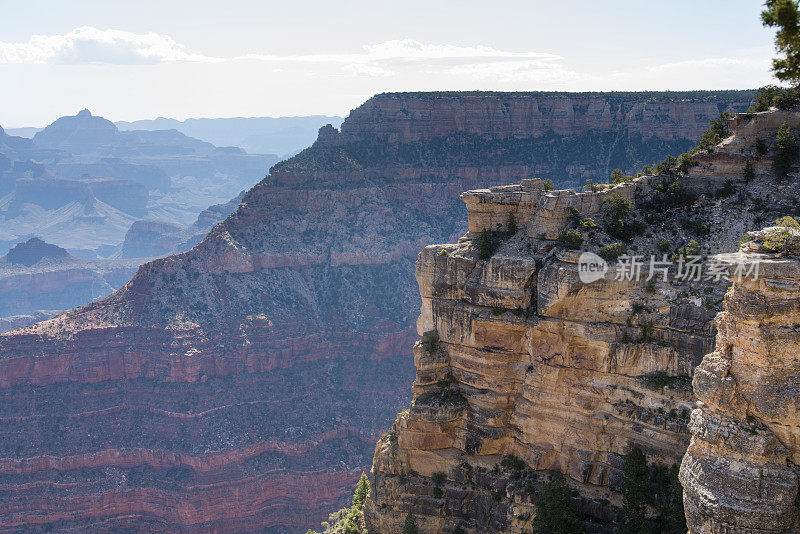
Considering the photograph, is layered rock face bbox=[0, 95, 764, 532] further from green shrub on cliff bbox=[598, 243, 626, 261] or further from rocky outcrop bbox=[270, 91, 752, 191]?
green shrub on cliff bbox=[598, 243, 626, 261]

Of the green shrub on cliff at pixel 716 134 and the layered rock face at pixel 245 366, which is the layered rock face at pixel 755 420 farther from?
the layered rock face at pixel 245 366

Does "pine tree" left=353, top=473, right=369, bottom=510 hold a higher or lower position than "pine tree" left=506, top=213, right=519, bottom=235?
lower

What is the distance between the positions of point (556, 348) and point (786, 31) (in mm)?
21902

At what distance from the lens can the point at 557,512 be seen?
128 feet

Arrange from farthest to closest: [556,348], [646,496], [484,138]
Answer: [484,138]
[556,348]
[646,496]

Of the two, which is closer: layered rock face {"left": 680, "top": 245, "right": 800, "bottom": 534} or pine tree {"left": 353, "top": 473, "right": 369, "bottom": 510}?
layered rock face {"left": 680, "top": 245, "right": 800, "bottom": 534}

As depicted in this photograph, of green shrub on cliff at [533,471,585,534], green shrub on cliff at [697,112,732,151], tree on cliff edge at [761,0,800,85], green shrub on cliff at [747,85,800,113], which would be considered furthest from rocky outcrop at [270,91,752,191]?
tree on cliff edge at [761,0,800,85]

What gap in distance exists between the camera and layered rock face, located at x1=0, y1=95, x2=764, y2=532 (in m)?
84.0

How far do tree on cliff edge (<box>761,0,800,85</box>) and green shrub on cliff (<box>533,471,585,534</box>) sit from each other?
24.9 metres

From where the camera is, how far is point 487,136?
129250 millimetres

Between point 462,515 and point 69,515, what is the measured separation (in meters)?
58.0

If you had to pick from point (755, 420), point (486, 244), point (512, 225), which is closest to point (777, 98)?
point (512, 225)

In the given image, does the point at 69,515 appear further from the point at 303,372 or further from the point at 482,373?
the point at 482,373

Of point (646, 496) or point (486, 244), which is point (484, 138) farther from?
point (646, 496)
